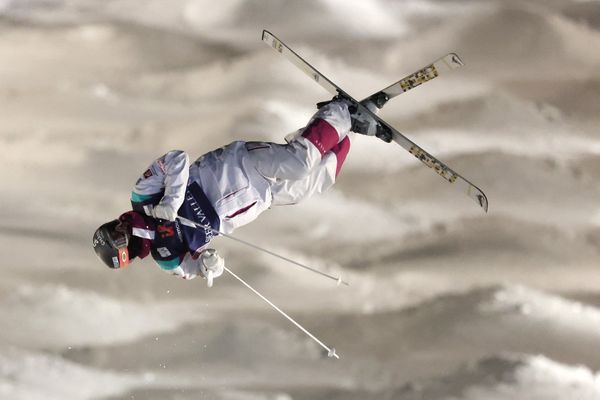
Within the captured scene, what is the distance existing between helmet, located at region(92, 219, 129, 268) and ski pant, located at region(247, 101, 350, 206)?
115 centimetres

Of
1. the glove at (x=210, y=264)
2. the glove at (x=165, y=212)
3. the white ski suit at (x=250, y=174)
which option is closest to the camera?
the glove at (x=165, y=212)

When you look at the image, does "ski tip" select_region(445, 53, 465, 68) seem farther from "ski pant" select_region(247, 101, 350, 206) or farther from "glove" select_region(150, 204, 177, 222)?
"glove" select_region(150, 204, 177, 222)

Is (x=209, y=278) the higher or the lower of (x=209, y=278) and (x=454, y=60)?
the lower

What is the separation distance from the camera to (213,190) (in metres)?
7.32

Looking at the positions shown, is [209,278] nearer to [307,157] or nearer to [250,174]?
[250,174]

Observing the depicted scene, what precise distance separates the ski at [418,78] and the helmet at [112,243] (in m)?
2.17

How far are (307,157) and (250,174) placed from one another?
499 millimetres

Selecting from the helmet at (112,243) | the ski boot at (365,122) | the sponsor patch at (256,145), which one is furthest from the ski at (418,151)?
the helmet at (112,243)

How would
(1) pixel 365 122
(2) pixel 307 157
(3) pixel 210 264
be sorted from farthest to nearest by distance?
(1) pixel 365 122
(3) pixel 210 264
(2) pixel 307 157

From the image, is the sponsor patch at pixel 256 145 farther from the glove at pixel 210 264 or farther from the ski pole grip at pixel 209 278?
the ski pole grip at pixel 209 278

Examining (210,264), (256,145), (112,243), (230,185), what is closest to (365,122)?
(256,145)

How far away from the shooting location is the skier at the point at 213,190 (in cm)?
716

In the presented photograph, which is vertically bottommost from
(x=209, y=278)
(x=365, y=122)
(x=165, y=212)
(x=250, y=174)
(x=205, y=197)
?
(x=209, y=278)

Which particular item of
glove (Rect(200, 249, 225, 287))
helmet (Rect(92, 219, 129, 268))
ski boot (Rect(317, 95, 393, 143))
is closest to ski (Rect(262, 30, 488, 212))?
ski boot (Rect(317, 95, 393, 143))
